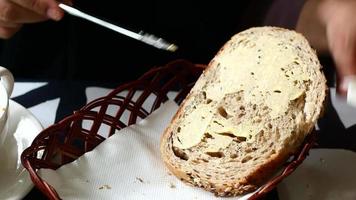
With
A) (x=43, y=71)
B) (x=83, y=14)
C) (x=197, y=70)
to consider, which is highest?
(x=83, y=14)

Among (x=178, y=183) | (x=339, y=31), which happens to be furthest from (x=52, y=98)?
(x=339, y=31)

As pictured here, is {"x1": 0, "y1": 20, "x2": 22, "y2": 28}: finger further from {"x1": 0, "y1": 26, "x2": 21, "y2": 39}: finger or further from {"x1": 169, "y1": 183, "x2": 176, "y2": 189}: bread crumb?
{"x1": 169, "y1": 183, "x2": 176, "y2": 189}: bread crumb

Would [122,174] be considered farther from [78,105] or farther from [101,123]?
[78,105]

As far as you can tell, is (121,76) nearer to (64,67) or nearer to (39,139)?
(64,67)

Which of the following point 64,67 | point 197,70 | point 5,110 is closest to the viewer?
point 5,110

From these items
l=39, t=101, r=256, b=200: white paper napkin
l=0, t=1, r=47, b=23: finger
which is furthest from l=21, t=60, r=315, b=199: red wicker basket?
l=0, t=1, r=47, b=23: finger

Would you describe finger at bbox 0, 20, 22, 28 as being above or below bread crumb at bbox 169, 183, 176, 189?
above

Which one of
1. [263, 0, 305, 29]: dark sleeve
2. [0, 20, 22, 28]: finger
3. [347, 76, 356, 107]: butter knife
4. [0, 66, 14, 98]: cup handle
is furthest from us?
[263, 0, 305, 29]: dark sleeve
